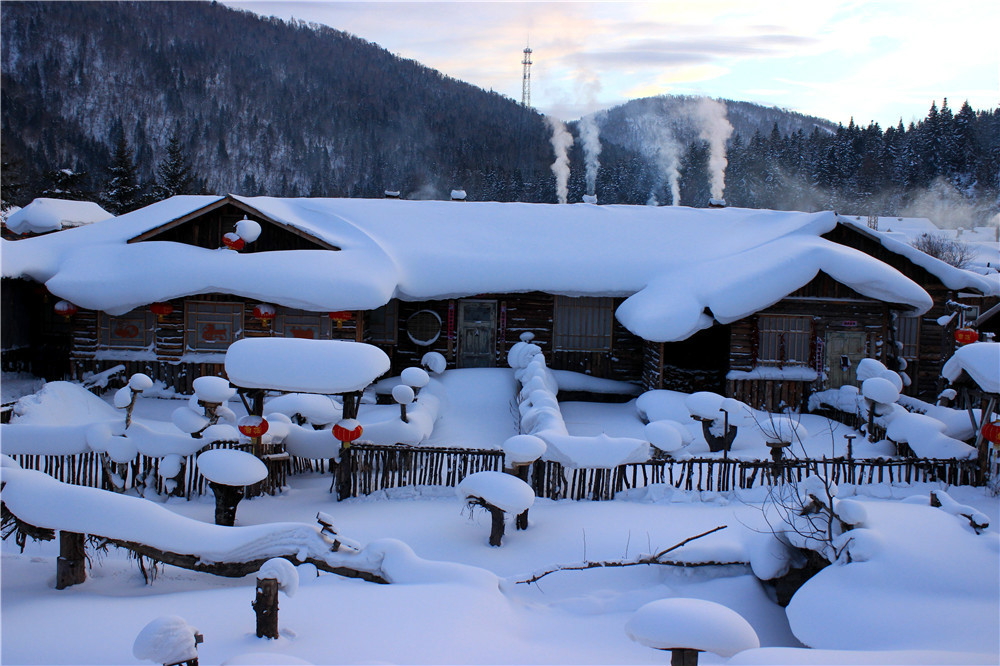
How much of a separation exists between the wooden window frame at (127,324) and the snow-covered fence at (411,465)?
1007cm

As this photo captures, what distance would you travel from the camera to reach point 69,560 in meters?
6.73

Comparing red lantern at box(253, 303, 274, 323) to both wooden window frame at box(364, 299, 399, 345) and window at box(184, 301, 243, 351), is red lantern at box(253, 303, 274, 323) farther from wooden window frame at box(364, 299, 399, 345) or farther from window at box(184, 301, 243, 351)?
wooden window frame at box(364, 299, 399, 345)

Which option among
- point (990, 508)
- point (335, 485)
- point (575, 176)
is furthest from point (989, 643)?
point (575, 176)

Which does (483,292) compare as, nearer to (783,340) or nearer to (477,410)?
(477,410)

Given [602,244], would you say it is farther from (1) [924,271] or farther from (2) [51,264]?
(2) [51,264]

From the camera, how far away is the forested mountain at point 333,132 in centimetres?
6819

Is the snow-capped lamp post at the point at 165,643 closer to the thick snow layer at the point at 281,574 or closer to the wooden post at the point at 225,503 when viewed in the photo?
the thick snow layer at the point at 281,574

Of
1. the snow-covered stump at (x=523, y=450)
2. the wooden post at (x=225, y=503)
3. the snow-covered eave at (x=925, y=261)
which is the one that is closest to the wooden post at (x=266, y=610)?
the wooden post at (x=225, y=503)

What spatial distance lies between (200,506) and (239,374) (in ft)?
8.17

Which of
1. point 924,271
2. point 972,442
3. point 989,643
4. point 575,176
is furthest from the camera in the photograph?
point 575,176

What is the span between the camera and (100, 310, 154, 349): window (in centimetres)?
1775

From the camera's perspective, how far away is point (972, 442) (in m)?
12.7

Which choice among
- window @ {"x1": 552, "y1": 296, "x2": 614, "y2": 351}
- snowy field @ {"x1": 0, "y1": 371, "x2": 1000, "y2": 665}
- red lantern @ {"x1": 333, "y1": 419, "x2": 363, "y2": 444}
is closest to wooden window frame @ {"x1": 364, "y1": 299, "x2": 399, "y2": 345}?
window @ {"x1": 552, "y1": 296, "x2": 614, "y2": 351}

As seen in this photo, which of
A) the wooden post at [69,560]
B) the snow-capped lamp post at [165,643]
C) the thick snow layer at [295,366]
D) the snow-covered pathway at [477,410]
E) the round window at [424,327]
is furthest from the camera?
the round window at [424,327]
